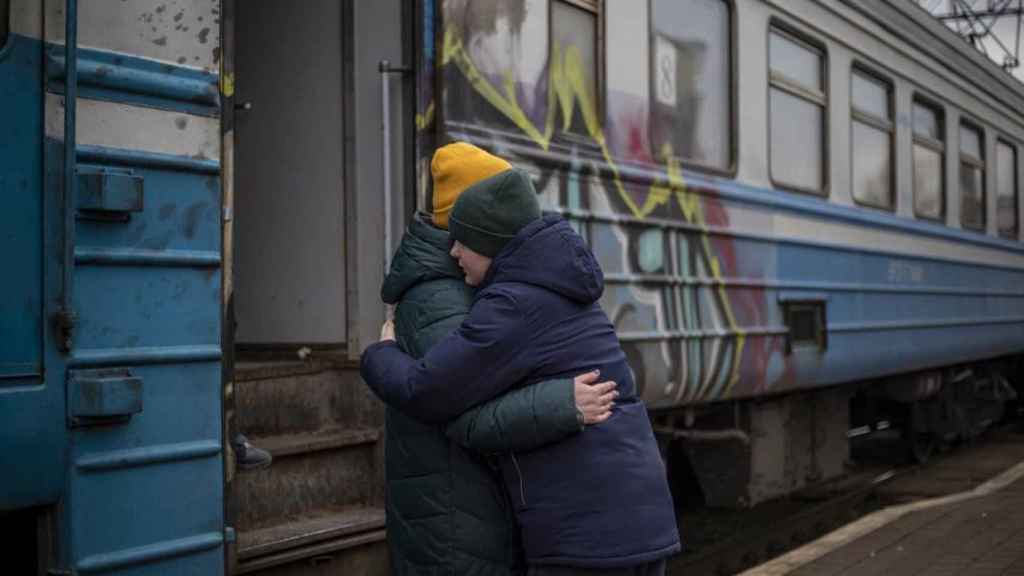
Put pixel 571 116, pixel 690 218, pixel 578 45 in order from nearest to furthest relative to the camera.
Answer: pixel 571 116 < pixel 578 45 < pixel 690 218

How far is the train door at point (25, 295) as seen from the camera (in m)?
→ 2.74

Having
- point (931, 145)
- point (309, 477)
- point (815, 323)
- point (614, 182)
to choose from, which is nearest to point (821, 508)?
point (815, 323)

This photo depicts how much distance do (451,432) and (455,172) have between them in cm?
53

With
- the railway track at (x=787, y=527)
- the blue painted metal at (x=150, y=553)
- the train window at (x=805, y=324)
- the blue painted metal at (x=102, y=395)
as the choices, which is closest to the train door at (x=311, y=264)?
the blue painted metal at (x=150, y=553)

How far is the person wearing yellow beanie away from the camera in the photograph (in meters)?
2.44

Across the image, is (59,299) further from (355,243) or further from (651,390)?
(651,390)

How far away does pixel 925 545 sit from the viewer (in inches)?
232

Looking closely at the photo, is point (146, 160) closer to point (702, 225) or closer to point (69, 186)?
point (69, 186)

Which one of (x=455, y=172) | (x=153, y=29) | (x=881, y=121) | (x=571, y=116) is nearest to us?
(x=455, y=172)

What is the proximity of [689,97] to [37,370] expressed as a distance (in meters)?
3.69

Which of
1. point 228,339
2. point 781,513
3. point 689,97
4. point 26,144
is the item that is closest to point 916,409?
point 781,513

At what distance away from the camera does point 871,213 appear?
26.3 ft

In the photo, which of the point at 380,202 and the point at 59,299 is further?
the point at 380,202

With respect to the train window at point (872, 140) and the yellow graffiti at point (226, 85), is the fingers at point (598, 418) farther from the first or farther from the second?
the train window at point (872, 140)
